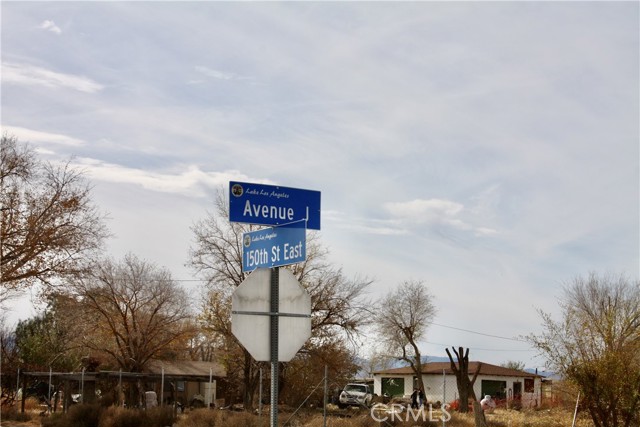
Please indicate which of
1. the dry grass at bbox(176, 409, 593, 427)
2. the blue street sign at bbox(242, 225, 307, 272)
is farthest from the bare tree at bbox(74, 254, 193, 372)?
the blue street sign at bbox(242, 225, 307, 272)

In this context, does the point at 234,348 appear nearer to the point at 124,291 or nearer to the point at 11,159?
the point at 124,291

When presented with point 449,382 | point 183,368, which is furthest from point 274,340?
point 449,382

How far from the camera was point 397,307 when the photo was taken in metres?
66.9

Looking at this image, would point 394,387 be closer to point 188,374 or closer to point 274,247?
point 188,374

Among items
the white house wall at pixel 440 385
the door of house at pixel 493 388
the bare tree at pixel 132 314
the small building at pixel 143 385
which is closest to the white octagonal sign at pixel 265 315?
the small building at pixel 143 385

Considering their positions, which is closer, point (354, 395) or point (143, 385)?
point (143, 385)

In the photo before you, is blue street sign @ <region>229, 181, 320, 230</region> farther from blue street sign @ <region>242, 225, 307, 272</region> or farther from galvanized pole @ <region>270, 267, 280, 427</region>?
galvanized pole @ <region>270, 267, 280, 427</region>

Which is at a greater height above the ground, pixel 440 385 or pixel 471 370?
pixel 471 370

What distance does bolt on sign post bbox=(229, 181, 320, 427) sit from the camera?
7.10 metres

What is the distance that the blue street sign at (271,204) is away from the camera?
24.6 ft

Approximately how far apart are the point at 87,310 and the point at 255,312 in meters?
38.0

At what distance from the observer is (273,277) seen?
24.2 ft

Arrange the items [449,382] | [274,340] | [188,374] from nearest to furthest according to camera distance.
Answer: [274,340], [188,374], [449,382]

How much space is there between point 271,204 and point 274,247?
46cm
